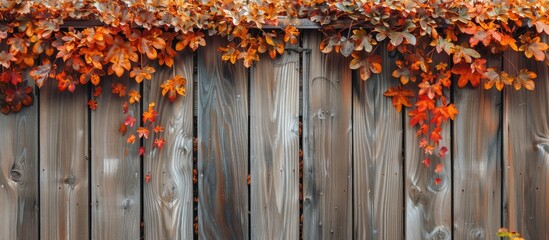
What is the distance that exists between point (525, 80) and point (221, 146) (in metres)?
1.38

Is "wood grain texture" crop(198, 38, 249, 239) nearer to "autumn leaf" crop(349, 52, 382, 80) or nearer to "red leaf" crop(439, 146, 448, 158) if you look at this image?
"autumn leaf" crop(349, 52, 382, 80)

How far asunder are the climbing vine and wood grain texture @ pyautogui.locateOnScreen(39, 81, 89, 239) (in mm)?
76

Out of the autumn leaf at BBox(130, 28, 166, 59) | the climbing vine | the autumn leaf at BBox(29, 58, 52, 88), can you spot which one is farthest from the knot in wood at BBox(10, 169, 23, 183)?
the autumn leaf at BBox(130, 28, 166, 59)

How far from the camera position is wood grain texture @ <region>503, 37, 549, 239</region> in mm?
2307

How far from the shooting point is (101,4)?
6.83 ft

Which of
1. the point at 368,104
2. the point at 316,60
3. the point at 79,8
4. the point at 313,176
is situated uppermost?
the point at 79,8

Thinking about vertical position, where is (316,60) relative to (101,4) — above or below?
below

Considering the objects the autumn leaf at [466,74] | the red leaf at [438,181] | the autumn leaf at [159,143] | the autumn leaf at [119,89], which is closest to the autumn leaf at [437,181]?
the red leaf at [438,181]

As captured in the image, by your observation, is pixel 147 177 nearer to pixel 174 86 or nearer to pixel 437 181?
pixel 174 86

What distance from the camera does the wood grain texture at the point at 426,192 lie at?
90.7 inches

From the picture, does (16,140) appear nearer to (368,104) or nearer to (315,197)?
(315,197)

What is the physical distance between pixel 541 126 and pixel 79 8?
213 centimetres

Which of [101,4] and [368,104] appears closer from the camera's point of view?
[101,4]

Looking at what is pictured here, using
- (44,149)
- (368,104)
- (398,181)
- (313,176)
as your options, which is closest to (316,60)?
(368,104)
